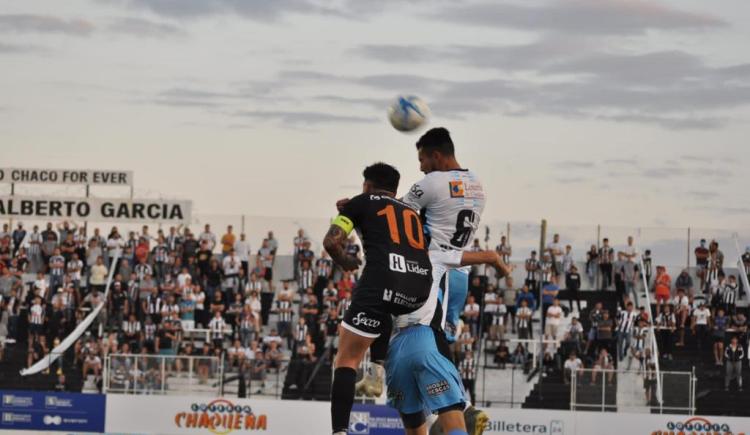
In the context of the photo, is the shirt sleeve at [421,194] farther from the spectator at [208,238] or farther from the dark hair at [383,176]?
the spectator at [208,238]

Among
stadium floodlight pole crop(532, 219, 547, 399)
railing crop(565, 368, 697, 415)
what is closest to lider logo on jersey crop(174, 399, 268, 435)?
stadium floodlight pole crop(532, 219, 547, 399)

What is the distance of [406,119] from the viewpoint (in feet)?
41.3

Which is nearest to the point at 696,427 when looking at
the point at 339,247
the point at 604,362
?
the point at 604,362

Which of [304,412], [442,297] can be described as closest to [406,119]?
[442,297]

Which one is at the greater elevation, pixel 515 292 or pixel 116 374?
pixel 515 292

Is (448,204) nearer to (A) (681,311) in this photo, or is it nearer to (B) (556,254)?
(A) (681,311)

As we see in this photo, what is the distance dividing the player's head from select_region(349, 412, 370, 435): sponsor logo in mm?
21981

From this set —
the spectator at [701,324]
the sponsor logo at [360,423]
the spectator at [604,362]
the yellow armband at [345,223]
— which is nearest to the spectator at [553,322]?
the spectator at [604,362]

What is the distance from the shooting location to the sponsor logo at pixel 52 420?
34.7 metres

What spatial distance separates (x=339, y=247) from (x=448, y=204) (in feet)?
5.14

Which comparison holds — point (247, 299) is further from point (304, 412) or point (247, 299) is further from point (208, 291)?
point (304, 412)

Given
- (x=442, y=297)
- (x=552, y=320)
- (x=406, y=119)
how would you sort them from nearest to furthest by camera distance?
(x=442, y=297) < (x=406, y=119) < (x=552, y=320)

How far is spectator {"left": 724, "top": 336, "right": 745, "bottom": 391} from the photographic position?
3572 centimetres

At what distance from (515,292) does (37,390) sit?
1521 cm
